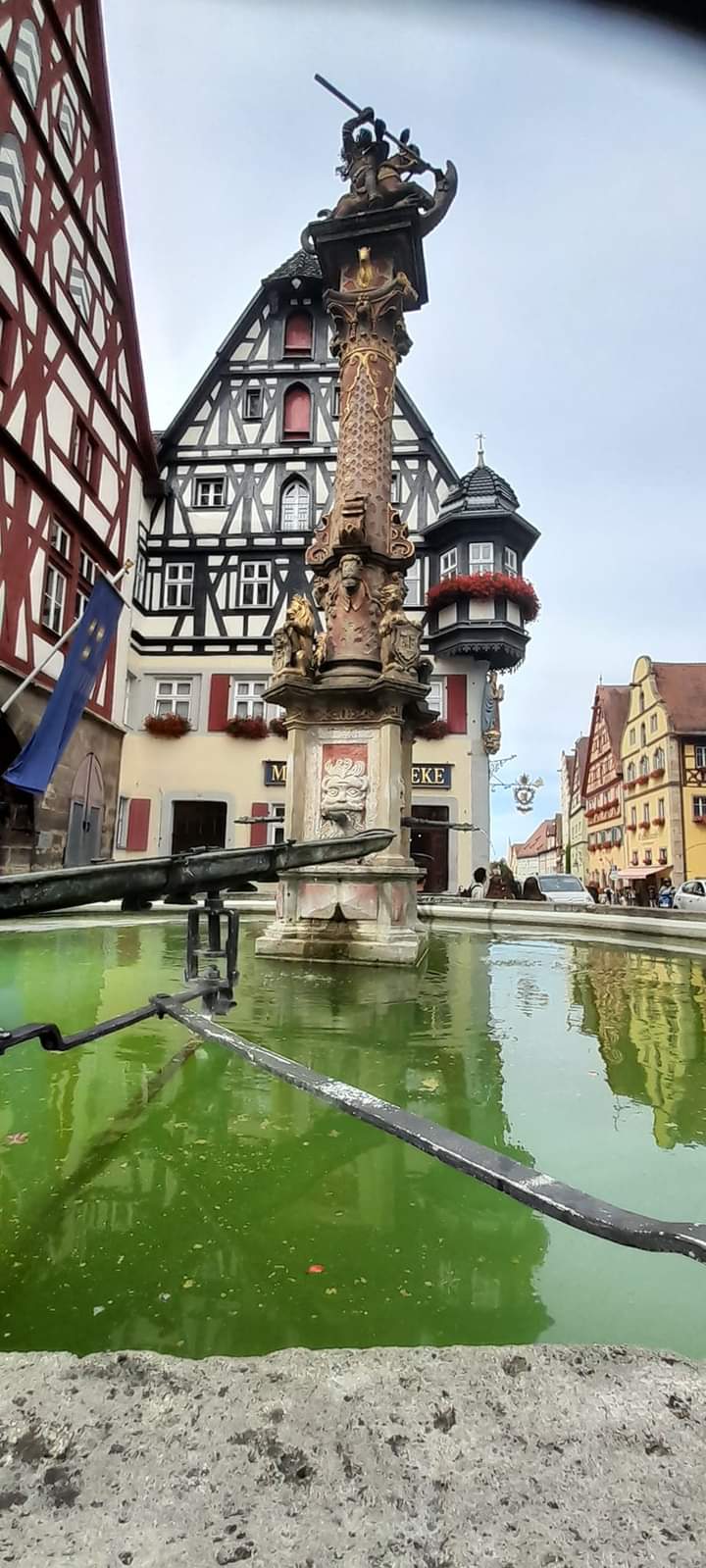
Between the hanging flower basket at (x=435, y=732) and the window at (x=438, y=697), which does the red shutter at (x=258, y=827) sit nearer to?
the hanging flower basket at (x=435, y=732)

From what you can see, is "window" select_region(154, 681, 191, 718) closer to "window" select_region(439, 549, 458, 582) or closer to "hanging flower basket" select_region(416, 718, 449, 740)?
"hanging flower basket" select_region(416, 718, 449, 740)

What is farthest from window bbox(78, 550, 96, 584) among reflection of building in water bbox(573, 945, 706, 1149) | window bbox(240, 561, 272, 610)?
reflection of building in water bbox(573, 945, 706, 1149)

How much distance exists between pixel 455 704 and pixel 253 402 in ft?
40.3

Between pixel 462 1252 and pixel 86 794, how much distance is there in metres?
16.2

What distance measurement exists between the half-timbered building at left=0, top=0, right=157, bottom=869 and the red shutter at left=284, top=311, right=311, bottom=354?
6.71 meters

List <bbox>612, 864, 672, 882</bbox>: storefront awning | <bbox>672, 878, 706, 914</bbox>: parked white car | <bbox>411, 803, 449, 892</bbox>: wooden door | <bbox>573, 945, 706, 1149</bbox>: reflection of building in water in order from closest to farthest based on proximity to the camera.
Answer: <bbox>573, 945, 706, 1149</bbox>: reflection of building in water
<bbox>672, 878, 706, 914</bbox>: parked white car
<bbox>411, 803, 449, 892</bbox>: wooden door
<bbox>612, 864, 672, 882</bbox>: storefront awning

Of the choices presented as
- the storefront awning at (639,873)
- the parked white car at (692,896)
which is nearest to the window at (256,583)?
the parked white car at (692,896)

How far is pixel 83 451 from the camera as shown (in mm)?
16609

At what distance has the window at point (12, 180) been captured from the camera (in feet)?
40.7

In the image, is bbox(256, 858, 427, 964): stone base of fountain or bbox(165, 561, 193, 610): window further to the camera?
bbox(165, 561, 193, 610): window

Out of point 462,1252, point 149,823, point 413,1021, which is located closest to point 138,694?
point 149,823

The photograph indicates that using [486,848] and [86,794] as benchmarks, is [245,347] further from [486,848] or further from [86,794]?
[486,848]

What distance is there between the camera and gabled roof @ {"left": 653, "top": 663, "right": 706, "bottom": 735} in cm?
3684

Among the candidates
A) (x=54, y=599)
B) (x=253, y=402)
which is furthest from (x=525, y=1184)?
(x=253, y=402)
